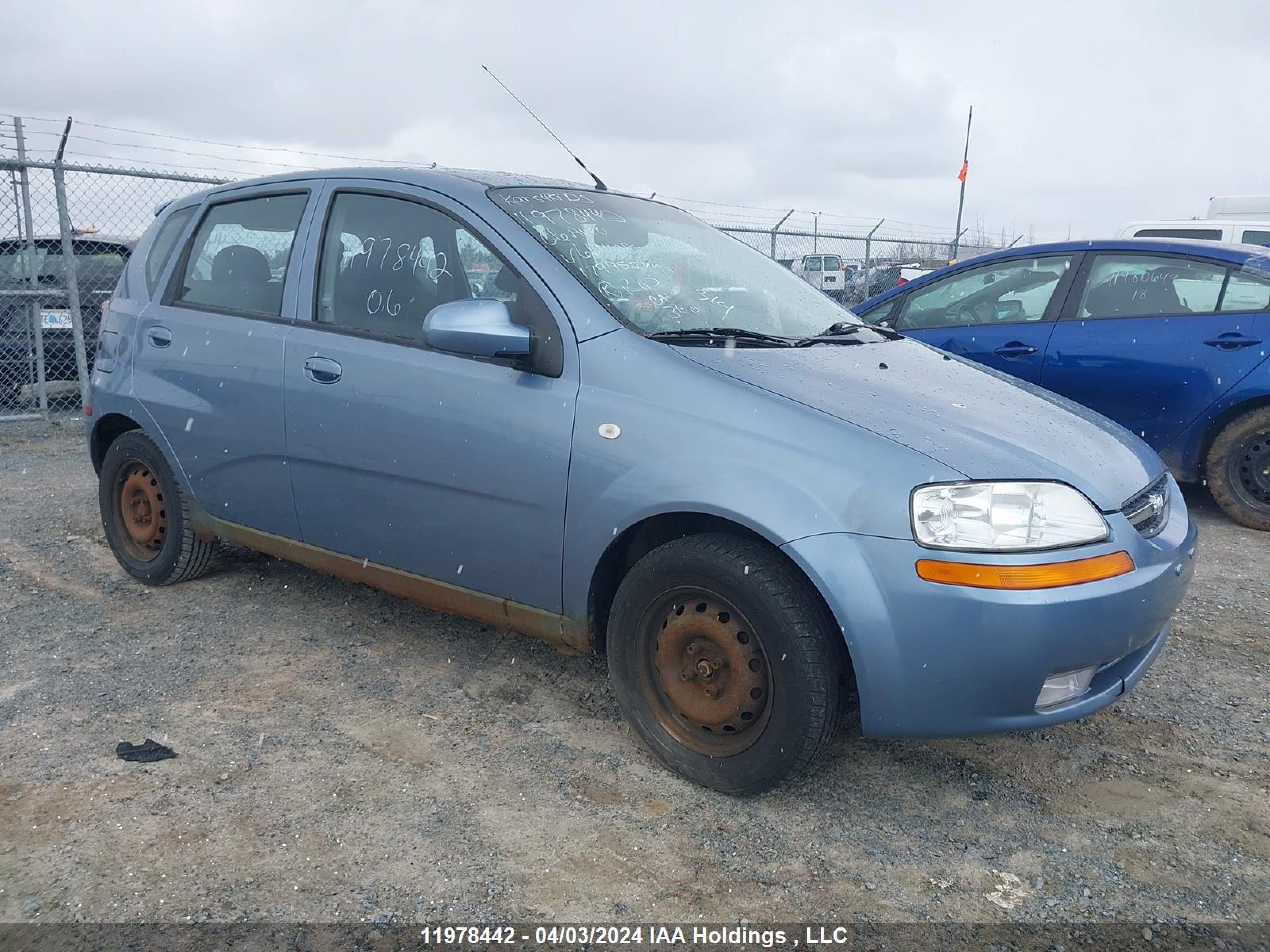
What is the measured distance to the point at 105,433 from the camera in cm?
445

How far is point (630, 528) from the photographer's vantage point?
2.71 m

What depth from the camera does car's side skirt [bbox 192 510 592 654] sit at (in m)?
2.94

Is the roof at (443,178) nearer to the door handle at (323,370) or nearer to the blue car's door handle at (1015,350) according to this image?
the door handle at (323,370)

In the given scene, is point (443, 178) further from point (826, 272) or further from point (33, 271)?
point (826, 272)

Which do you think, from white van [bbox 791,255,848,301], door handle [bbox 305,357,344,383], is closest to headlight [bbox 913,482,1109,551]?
door handle [bbox 305,357,344,383]

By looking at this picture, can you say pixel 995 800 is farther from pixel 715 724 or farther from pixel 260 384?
pixel 260 384

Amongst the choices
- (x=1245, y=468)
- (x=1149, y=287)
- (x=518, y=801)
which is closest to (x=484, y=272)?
(x=518, y=801)

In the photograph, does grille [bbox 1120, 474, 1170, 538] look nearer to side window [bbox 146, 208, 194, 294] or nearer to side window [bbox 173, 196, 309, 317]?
side window [bbox 173, 196, 309, 317]

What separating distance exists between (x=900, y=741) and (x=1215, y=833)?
0.86 m

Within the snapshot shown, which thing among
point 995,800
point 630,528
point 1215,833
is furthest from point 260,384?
point 1215,833

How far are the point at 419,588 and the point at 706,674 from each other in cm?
111

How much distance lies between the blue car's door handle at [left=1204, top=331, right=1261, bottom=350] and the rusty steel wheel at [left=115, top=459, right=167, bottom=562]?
522cm

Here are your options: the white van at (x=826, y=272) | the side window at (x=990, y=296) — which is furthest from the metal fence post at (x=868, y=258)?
the side window at (x=990, y=296)

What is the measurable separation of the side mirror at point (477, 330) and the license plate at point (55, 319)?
6640 mm
